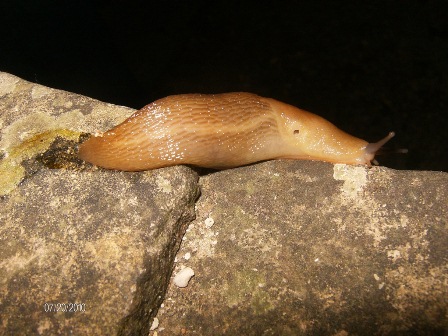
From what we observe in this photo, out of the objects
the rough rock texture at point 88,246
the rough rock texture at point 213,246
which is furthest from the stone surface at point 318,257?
the rough rock texture at point 88,246

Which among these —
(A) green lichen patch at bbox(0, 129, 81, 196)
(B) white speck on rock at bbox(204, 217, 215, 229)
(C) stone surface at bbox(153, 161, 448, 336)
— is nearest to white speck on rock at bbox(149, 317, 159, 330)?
(C) stone surface at bbox(153, 161, 448, 336)

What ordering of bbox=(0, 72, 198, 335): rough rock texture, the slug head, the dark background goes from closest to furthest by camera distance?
bbox=(0, 72, 198, 335): rough rock texture → the slug head → the dark background

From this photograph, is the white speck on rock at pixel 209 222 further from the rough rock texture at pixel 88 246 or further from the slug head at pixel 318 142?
the slug head at pixel 318 142

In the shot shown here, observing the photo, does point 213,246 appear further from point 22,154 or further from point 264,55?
point 264,55

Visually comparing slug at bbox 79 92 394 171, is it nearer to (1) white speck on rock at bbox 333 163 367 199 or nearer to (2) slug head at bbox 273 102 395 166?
(2) slug head at bbox 273 102 395 166

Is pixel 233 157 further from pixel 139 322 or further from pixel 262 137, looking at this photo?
pixel 139 322
